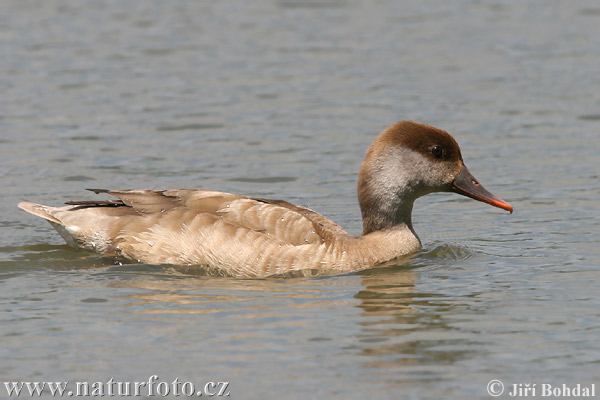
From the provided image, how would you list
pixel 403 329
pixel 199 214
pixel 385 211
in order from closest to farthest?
pixel 403 329
pixel 199 214
pixel 385 211

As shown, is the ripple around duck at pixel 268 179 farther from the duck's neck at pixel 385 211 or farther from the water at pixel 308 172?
the duck's neck at pixel 385 211

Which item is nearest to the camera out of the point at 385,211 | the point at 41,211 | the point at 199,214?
the point at 199,214

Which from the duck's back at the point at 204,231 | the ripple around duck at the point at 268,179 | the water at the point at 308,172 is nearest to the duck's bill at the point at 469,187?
the water at the point at 308,172

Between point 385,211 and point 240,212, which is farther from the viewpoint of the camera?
point 385,211

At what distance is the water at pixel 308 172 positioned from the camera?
25.9ft

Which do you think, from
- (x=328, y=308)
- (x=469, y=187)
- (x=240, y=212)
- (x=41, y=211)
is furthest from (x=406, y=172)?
(x=41, y=211)

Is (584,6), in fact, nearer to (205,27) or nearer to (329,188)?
(205,27)

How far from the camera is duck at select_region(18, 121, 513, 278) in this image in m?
10.2

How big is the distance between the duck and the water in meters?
0.22

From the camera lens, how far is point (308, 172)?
14.1 m

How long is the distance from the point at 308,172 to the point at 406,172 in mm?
3800

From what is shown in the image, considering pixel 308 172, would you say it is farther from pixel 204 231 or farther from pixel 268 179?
pixel 204 231

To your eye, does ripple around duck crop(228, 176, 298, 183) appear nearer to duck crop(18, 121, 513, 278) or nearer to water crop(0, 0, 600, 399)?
water crop(0, 0, 600, 399)

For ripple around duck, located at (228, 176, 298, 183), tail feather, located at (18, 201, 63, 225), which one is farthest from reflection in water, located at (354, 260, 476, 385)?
ripple around duck, located at (228, 176, 298, 183)
